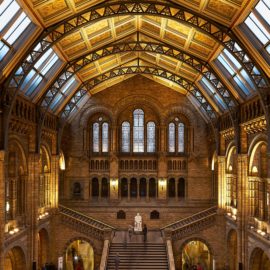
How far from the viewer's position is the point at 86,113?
4659 centimetres

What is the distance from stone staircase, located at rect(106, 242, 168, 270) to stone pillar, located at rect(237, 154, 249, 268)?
615 cm

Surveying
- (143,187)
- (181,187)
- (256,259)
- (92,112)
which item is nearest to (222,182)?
(181,187)

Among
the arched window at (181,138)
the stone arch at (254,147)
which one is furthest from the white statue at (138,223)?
the stone arch at (254,147)

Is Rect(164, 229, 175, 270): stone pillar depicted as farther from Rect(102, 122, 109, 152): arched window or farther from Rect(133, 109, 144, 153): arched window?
Rect(102, 122, 109, 152): arched window

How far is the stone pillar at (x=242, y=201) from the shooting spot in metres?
32.0

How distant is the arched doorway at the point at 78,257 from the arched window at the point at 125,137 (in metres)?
10.9

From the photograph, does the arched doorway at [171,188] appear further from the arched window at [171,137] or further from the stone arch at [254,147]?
the stone arch at [254,147]

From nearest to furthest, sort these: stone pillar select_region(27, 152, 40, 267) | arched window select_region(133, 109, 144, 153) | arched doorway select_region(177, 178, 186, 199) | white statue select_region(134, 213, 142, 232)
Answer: stone pillar select_region(27, 152, 40, 267) → white statue select_region(134, 213, 142, 232) → arched doorway select_region(177, 178, 186, 199) → arched window select_region(133, 109, 144, 153)

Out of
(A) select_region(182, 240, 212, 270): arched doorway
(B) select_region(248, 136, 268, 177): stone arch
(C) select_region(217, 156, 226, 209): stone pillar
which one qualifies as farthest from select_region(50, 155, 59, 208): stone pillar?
(B) select_region(248, 136, 268, 177): stone arch

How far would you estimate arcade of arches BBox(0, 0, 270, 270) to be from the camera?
24656mm

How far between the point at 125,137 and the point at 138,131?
153 cm

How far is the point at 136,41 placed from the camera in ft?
102

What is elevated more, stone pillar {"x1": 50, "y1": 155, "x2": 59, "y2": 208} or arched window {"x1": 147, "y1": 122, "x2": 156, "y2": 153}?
arched window {"x1": 147, "y1": 122, "x2": 156, "y2": 153}

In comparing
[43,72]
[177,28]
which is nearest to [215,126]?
[177,28]
